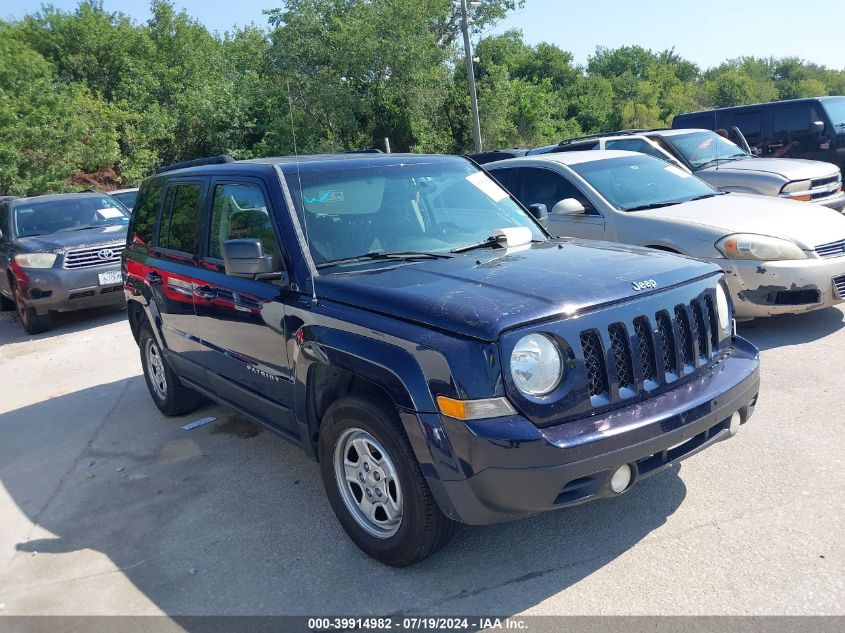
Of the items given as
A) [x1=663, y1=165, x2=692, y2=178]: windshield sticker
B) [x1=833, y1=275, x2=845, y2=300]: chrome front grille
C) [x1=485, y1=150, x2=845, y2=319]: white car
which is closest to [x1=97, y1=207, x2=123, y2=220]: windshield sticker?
[x1=485, y1=150, x2=845, y2=319]: white car

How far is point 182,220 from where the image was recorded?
5.07m

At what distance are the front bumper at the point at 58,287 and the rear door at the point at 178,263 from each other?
512 centimetres

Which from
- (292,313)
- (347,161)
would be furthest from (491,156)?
(292,313)

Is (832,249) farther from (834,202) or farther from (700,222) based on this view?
(834,202)

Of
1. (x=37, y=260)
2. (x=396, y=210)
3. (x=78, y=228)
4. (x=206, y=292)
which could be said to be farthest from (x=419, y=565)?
(x=78, y=228)

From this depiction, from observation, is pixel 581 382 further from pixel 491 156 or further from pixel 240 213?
pixel 491 156

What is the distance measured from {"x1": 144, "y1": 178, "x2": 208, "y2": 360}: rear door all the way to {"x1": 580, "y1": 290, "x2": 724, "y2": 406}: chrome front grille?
285 centimetres

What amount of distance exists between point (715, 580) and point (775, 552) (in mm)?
372

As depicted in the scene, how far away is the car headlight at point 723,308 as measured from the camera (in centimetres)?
368

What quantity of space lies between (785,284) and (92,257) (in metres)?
8.66

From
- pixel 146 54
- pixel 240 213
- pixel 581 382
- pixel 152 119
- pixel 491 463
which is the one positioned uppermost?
pixel 146 54

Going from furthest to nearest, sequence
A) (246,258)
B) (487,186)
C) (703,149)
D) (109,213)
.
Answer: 1. (109,213)
2. (703,149)
3. (487,186)
4. (246,258)

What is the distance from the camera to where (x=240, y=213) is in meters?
4.36

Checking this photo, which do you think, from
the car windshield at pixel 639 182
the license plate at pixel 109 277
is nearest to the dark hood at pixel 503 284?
the car windshield at pixel 639 182
